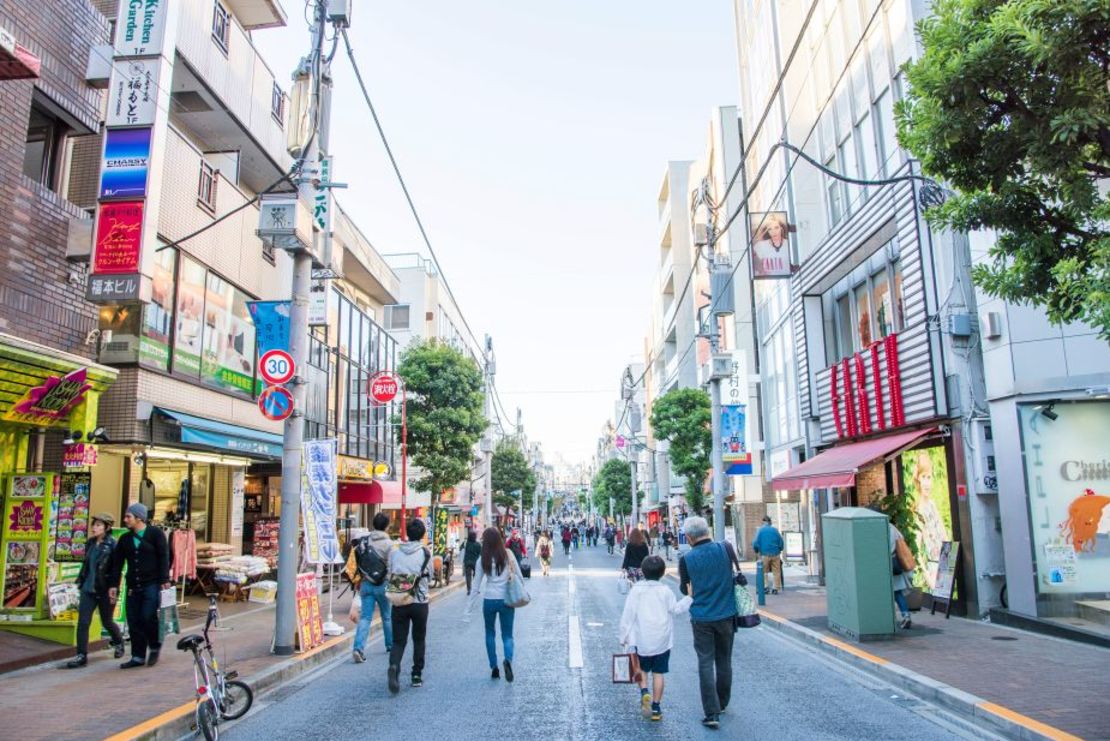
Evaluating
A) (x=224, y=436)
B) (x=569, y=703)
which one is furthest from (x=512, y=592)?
(x=224, y=436)

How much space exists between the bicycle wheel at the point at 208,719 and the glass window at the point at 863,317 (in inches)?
621

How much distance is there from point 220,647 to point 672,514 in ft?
164

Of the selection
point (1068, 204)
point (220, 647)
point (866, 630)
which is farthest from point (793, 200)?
point (220, 647)

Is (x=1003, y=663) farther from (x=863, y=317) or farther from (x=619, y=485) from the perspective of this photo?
(x=619, y=485)

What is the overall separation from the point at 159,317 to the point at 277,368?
549cm

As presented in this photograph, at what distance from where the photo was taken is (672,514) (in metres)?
59.1

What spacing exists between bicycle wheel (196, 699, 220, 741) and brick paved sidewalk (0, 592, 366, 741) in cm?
76

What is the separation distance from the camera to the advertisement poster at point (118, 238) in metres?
11.6

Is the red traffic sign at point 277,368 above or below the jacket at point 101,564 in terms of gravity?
above

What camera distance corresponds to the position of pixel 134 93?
12.3 metres

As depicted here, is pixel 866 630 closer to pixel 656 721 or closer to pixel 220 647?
pixel 656 721

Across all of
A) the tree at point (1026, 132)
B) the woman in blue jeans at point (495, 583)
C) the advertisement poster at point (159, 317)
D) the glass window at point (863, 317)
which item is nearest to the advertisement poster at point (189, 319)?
the advertisement poster at point (159, 317)

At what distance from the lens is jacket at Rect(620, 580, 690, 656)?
709 cm

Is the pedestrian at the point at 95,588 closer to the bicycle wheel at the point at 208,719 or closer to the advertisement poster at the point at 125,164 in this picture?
the bicycle wheel at the point at 208,719
